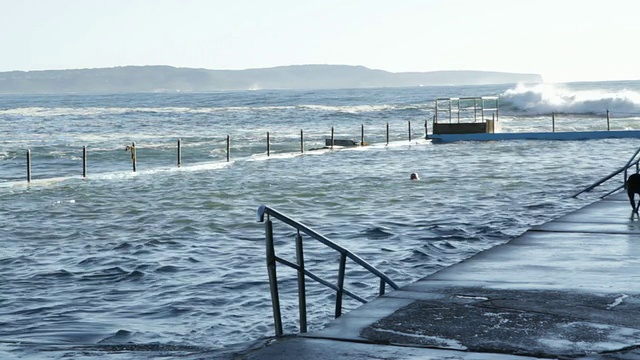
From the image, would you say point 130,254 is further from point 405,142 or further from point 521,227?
point 405,142

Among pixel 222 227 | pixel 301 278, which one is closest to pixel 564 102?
pixel 222 227

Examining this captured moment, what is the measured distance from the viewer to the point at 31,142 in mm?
66875

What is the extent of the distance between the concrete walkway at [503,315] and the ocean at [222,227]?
183 cm

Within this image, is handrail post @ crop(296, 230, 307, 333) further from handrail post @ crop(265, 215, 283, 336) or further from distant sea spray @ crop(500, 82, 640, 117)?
distant sea spray @ crop(500, 82, 640, 117)

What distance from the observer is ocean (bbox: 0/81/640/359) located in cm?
1177

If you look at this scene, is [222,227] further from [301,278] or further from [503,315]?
[301,278]

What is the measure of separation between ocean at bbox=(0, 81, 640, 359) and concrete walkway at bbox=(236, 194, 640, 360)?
1.83 metres

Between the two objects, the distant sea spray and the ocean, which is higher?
the distant sea spray

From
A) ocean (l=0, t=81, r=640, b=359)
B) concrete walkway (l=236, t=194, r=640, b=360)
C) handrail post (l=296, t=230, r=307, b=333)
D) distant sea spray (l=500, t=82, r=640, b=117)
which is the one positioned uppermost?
distant sea spray (l=500, t=82, r=640, b=117)

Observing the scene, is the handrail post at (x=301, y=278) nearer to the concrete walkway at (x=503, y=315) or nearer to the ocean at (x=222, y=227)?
the concrete walkway at (x=503, y=315)

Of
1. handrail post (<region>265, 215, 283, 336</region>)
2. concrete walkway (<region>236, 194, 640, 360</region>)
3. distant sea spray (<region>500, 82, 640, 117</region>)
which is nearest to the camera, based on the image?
concrete walkway (<region>236, 194, 640, 360</region>)

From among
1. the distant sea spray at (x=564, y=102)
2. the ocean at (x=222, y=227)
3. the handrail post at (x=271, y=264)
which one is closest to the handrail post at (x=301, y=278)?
the handrail post at (x=271, y=264)

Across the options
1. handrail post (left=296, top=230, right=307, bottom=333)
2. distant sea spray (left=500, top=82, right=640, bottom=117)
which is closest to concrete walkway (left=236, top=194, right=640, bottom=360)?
handrail post (left=296, top=230, right=307, bottom=333)

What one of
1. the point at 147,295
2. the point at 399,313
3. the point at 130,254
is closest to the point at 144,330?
the point at 147,295
